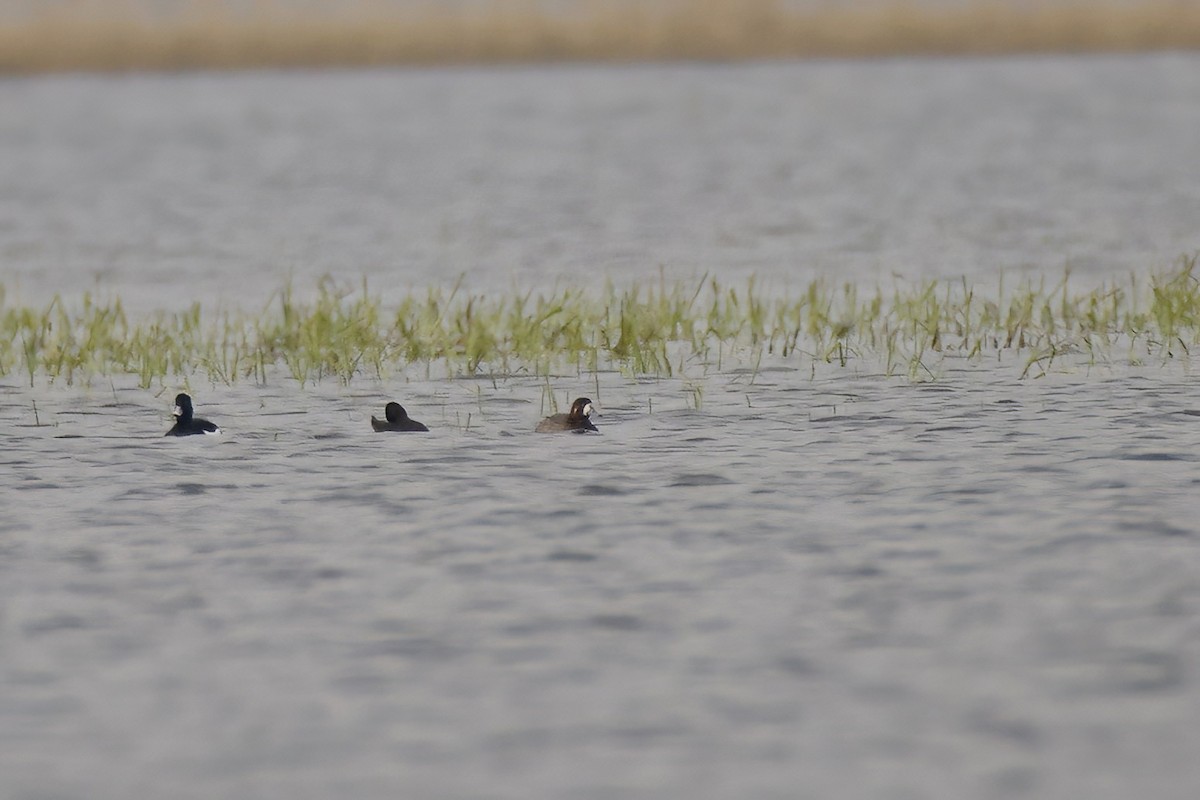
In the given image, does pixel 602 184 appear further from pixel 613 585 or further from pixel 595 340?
pixel 613 585

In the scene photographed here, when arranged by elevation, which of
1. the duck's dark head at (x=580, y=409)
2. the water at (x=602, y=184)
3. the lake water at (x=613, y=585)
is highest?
the water at (x=602, y=184)

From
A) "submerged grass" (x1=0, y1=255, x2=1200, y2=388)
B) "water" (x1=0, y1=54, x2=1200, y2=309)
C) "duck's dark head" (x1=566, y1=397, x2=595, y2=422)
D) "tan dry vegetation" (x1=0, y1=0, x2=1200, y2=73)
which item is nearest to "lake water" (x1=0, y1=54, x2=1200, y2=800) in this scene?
"duck's dark head" (x1=566, y1=397, x2=595, y2=422)

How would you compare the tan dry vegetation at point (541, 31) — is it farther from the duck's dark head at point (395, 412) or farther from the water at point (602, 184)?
the duck's dark head at point (395, 412)

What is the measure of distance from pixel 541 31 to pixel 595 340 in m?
49.0

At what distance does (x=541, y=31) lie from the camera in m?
64.7

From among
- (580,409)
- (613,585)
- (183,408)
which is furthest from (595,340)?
(613,585)

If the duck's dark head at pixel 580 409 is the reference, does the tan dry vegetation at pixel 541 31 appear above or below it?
above

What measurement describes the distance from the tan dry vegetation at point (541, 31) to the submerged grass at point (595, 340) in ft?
143

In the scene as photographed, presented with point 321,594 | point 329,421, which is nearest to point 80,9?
point 329,421

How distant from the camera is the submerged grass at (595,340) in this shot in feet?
54.1

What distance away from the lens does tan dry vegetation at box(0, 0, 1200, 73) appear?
6172 centimetres

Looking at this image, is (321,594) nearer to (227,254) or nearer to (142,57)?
(227,254)

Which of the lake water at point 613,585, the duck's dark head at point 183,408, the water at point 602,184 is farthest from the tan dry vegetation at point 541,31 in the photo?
the duck's dark head at point 183,408

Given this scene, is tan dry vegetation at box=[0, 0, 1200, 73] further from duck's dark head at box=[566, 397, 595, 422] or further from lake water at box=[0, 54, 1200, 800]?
duck's dark head at box=[566, 397, 595, 422]
